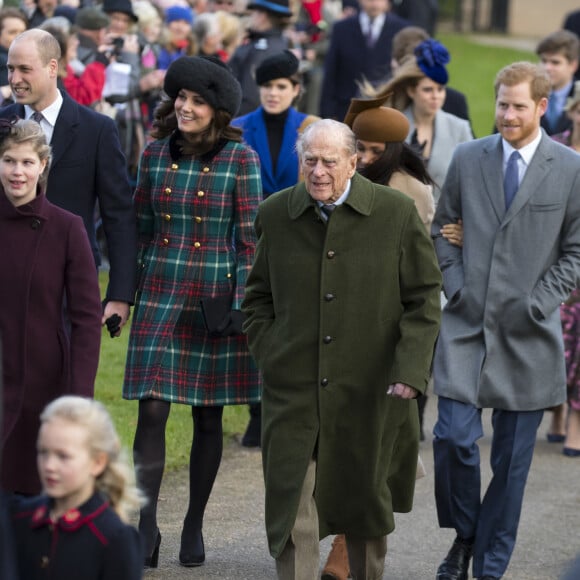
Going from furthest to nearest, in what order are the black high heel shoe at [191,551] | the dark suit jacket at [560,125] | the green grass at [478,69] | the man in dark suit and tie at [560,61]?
the green grass at [478,69] → the man in dark suit and tie at [560,61] → the dark suit jacket at [560,125] → the black high heel shoe at [191,551]

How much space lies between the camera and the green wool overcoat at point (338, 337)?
239 inches

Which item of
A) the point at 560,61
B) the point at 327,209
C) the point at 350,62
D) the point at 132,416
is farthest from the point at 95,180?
the point at 350,62

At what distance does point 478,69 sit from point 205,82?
26.2 meters

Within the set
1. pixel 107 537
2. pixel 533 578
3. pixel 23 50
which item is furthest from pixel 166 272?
pixel 107 537

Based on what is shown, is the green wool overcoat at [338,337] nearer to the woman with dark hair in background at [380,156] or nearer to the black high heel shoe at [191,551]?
the woman with dark hair in background at [380,156]

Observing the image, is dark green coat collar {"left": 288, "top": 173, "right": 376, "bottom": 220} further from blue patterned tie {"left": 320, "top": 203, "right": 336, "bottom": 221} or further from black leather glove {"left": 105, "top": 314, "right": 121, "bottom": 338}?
black leather glove {"left": 105, "top": 314, "right": 121, "bottom": 338}

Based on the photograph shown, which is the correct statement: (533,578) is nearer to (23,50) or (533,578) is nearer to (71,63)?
(23,50)

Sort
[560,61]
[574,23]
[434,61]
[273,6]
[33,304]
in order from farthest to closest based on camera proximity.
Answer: [574,23]
[560,61]
[273,6]
[434,61]
[33,304]

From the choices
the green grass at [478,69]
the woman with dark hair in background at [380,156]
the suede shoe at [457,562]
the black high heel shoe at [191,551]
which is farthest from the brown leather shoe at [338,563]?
the green grass at [478,69]

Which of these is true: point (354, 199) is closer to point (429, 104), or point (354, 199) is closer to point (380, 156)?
point (380, 156)

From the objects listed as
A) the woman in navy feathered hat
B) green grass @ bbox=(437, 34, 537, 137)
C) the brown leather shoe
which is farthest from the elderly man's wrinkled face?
green grass @ bbox=(437, 34, 537, 137)

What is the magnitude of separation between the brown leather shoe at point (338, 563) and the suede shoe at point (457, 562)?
0.38m

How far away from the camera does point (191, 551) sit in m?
6.89

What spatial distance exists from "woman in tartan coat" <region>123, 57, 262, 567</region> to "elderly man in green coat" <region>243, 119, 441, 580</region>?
72 cm
